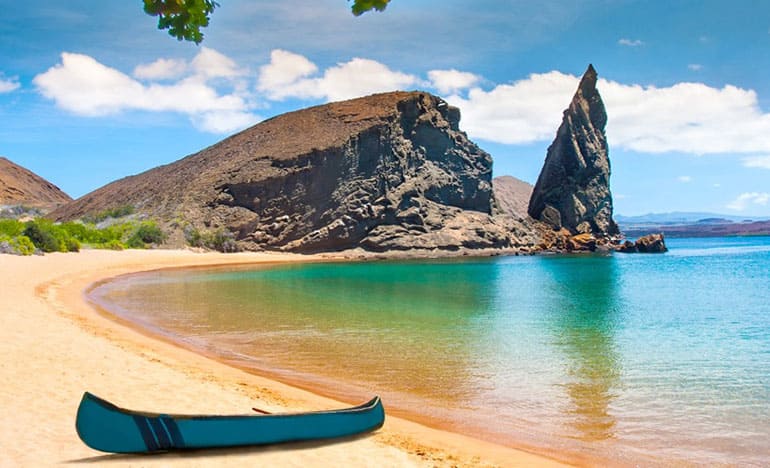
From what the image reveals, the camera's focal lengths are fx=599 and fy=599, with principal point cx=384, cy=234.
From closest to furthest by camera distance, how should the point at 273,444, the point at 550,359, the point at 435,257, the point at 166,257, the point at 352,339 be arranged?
the point at 273,444 < the point at 550,359 < the point at 352,339 < the point at 166,257 < the point at 435,257

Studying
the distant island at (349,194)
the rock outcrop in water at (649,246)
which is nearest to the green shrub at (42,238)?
the distant island at (349,194)

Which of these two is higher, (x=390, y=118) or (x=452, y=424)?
(x=390, y=118)

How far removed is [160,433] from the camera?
5.95 meters

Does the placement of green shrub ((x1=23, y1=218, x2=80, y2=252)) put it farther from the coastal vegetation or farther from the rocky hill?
the rocky hill

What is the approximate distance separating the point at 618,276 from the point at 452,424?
118 feet

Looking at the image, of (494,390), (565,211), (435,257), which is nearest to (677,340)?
(494,390)

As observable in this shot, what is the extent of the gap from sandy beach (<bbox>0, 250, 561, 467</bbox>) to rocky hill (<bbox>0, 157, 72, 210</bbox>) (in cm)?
12059

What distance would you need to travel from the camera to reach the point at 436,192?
7838 cm

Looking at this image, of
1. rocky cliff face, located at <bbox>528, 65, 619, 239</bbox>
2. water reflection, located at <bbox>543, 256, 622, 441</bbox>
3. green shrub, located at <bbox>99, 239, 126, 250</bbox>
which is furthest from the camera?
rocky cliff face, located at <bbox>528, 65, 619, 239</bbox>

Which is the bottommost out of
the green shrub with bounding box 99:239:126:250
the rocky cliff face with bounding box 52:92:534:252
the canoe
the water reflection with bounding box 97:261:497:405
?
the water reflection with bounding box 97:261:497:405

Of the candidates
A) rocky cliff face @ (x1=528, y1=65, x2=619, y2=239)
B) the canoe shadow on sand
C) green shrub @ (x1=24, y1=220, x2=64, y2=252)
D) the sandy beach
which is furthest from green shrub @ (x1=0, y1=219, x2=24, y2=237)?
rocky cliff face @ (x1=528, y1=65, x2=619, y2=239)

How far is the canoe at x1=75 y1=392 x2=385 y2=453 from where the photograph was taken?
18.9 ft

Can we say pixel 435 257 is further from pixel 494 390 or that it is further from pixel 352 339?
pixel 494 390

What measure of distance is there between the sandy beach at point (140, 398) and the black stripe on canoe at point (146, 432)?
108 mm
